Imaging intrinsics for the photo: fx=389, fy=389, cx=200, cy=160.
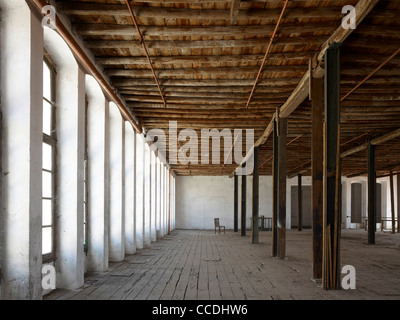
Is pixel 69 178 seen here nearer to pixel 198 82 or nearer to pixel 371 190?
pixel 198 82

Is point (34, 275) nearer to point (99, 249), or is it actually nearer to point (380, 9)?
point (99, 249)

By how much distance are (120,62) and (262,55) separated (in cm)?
288

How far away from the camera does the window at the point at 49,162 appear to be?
6344 millimetres

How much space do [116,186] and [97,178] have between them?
1.68 meters

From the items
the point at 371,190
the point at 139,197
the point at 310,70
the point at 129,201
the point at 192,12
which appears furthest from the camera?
the point at 371,190

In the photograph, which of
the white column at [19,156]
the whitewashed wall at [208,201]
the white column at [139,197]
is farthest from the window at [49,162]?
the whitewashed wall at [208,201]

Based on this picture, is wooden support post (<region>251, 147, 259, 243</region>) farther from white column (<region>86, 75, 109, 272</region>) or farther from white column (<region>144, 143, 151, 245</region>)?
white column (<region>86, 75, 109, 272</region>)

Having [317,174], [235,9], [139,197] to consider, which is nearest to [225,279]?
[317,174]

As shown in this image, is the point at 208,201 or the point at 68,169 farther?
the point at 208,201

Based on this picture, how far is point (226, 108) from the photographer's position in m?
11.4

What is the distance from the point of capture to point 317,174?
7.47 metres

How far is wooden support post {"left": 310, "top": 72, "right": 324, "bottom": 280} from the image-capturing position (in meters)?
7.32

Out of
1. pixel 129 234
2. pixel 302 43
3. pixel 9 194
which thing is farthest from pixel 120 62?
pixel 129 234

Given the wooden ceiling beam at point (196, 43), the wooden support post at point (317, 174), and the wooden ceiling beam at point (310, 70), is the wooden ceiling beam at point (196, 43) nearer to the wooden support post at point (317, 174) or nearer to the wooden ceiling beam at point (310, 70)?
the wooden ceiling beam at point (310, 70)
